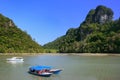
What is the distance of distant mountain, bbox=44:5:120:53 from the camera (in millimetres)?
128950

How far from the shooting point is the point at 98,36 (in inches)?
5773

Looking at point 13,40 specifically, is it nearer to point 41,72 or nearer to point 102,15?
point 102,15

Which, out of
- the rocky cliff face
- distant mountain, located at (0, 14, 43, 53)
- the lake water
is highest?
the rocky cliff face

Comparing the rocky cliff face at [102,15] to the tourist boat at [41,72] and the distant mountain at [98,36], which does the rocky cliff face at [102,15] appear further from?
the tourist boat at [41,72]

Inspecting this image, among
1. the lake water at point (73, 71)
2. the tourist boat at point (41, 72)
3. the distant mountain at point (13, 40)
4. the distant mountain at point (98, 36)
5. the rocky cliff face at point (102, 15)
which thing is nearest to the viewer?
the lake water at point (73, 71)

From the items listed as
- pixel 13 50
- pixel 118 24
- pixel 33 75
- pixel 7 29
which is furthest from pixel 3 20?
pixel 33 75

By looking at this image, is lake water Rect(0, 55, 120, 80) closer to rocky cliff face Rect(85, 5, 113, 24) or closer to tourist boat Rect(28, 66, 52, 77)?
tourist boat Rect(28, 66, 52, 77)

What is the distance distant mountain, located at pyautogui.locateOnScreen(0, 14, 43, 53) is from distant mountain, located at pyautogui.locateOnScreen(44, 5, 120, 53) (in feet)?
59.8

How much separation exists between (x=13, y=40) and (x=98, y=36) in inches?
1658

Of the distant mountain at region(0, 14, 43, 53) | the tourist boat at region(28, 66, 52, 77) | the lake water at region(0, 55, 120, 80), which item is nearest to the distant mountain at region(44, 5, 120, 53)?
the distant mountain at region(0, 14, 43, 53)

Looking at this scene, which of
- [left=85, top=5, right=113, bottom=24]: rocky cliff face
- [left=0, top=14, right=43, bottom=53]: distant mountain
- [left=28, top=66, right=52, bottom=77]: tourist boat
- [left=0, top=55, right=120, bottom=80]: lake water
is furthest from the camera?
[left=85, top=5, right=113, bottom=24]: rocky cliff face

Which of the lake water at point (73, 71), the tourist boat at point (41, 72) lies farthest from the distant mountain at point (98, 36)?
the tourist boat at point (41, 72)

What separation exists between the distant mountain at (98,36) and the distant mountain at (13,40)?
18.2 metres

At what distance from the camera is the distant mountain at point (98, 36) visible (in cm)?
12895
